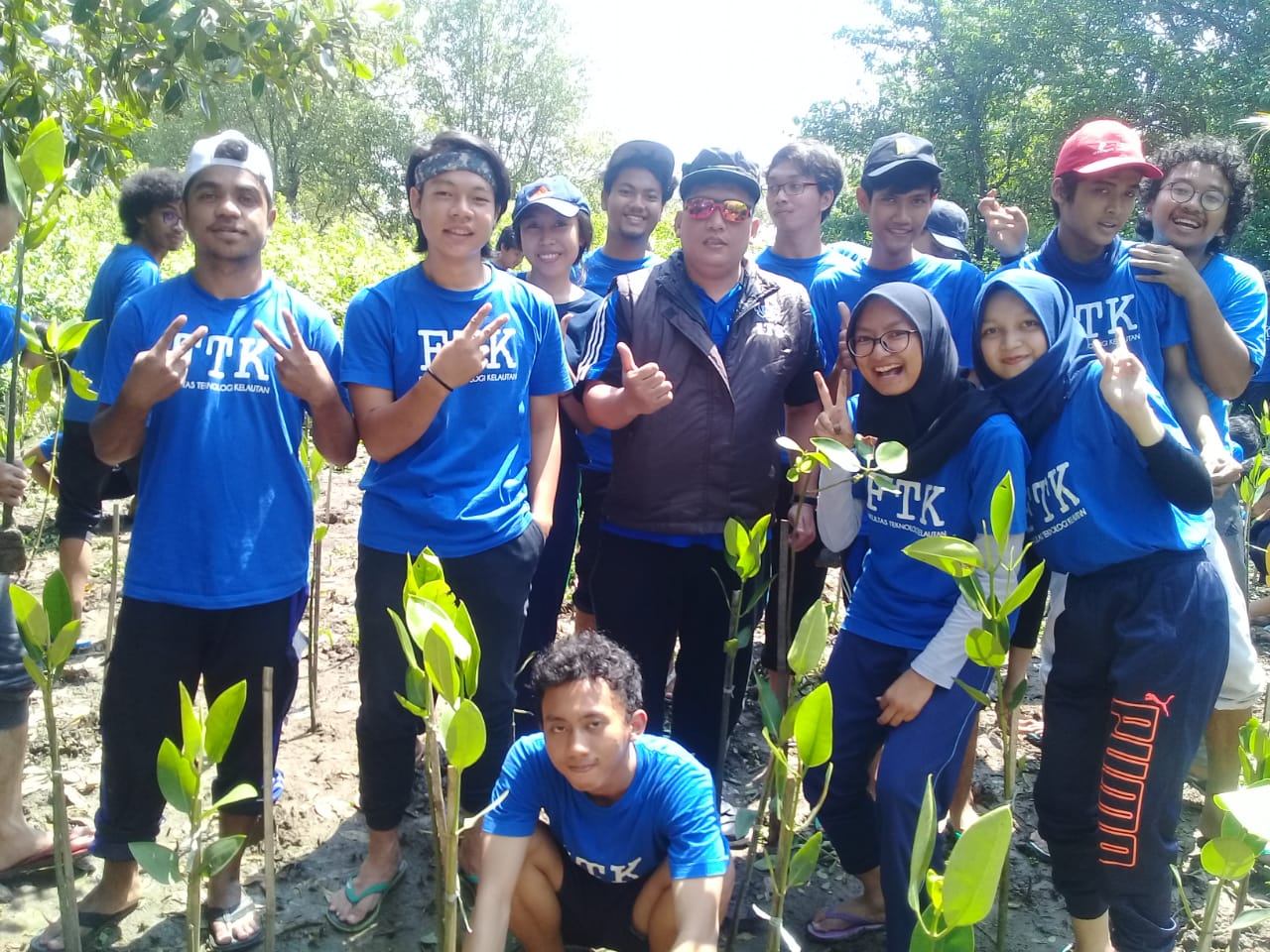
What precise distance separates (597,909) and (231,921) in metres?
0.95

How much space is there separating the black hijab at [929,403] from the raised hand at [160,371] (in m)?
1.55

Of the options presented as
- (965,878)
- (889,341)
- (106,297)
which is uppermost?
(106,297)

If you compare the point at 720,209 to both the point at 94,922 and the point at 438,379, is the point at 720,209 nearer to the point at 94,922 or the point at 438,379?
the point at 438,379

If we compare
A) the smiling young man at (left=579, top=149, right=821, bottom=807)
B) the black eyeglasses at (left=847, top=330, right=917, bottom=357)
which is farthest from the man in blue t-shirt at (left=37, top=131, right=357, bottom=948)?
the black eyeglasses at (left=847, top=330, right=917, bottom=357)

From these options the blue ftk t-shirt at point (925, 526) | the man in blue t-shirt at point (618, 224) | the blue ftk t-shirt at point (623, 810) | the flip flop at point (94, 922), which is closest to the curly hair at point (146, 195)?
the man in blue t-shirt at point (618, 224)

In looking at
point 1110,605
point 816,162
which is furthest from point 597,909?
point 816,162

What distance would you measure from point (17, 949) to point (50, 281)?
530cm

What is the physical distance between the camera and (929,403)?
2275 mm

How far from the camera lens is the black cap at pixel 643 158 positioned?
10.8 ft

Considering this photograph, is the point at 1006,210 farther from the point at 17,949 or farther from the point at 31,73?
the point at 17,949

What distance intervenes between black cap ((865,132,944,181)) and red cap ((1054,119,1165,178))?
420mm

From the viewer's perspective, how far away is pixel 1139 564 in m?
2.13

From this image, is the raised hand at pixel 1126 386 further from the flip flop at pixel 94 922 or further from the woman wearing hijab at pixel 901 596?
the flip flop at pixel 94 922

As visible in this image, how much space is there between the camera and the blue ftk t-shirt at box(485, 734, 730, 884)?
2080mm
